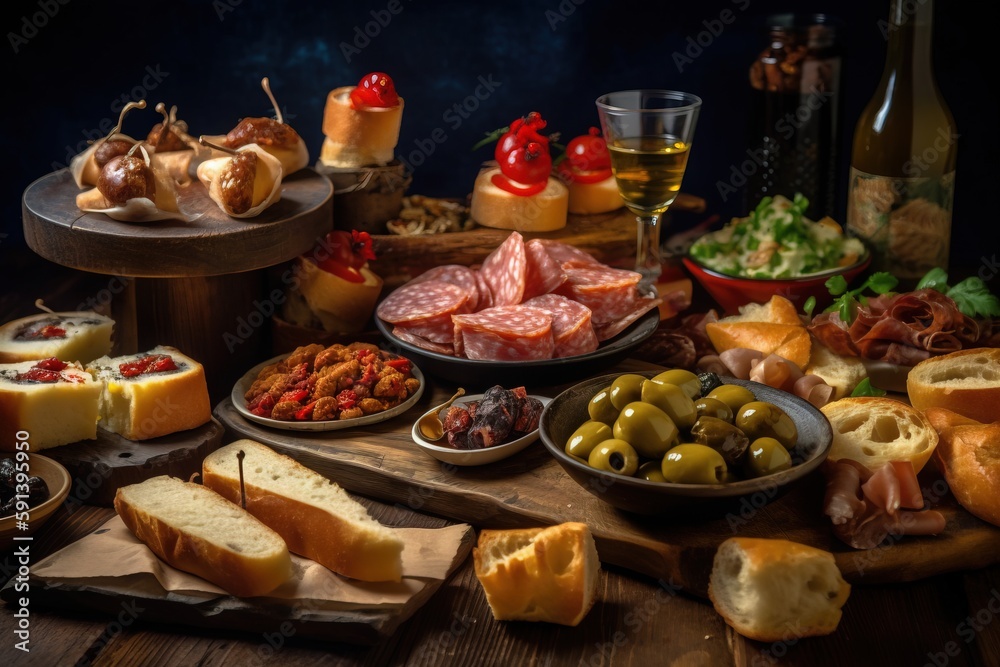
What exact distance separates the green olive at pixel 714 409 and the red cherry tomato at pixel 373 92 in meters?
1.29

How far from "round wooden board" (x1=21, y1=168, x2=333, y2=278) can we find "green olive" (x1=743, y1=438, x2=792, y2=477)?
3.97 feet

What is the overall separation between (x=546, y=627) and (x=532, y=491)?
31 cm

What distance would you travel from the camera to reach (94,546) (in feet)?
5.60

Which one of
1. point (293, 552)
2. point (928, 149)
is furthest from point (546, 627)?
point (928, 149)

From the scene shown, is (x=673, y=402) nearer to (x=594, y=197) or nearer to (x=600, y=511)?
(x=600, y=511)

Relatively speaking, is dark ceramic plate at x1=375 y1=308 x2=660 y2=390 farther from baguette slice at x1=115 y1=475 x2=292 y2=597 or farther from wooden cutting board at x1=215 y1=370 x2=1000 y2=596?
baguette slice at x1=115 y1=475 x2=292 y2=597

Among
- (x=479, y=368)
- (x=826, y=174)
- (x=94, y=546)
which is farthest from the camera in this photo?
(x=826, y=174)

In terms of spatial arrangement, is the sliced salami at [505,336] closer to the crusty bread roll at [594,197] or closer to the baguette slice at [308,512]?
the baguette slice at [308,512]

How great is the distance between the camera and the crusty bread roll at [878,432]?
5.89ft

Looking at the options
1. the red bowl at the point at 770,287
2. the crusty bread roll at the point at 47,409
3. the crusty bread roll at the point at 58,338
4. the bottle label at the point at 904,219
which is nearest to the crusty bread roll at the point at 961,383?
the red bowl at the point at 770,287

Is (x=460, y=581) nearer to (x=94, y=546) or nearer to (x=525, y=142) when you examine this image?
(x=94, y=546)

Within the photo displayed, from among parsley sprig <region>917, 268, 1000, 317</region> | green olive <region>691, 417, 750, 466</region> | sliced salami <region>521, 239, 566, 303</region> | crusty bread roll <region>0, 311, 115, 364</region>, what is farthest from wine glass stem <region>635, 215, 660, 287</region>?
crusty bread roll <region>0, 311, 115, 364</region>

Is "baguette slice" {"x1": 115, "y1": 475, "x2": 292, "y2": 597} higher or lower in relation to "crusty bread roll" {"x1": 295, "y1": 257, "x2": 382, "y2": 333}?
lower

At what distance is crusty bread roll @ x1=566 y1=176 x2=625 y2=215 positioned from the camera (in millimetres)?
2777
